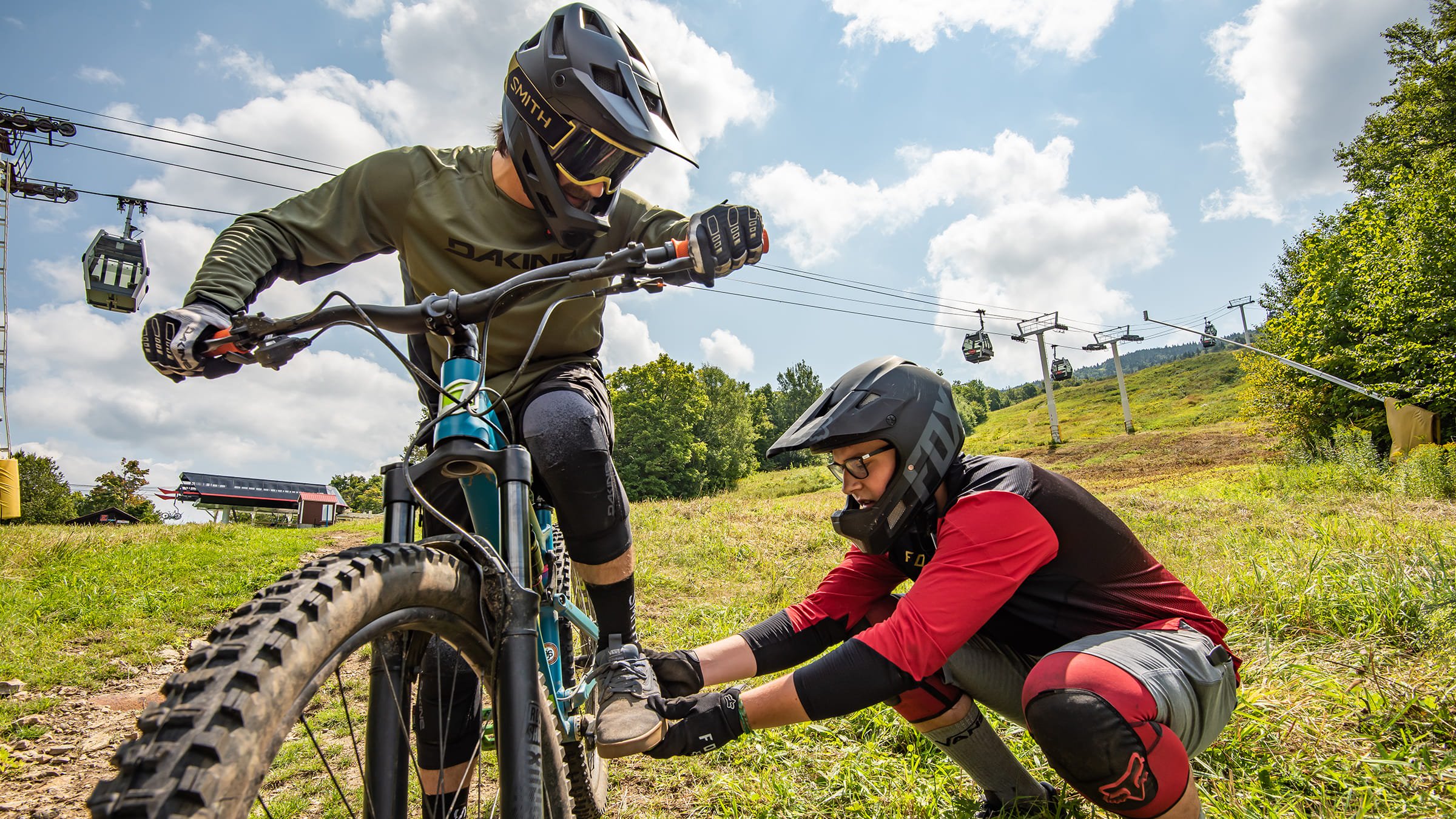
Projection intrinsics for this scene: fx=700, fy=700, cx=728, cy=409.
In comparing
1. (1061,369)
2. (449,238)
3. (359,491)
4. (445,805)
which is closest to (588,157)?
(449,238)

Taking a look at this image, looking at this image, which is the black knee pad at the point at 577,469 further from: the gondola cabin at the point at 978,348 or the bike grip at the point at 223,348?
the gondola cabin at the point at 978,348

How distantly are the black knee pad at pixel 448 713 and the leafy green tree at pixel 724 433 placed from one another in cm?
5070

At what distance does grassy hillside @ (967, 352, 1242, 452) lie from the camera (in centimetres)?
5656

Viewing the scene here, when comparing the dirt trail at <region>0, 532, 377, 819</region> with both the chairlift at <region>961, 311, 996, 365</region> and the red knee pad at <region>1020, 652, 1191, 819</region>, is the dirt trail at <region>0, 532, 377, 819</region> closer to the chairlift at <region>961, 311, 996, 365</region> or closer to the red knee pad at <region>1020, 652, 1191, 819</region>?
the red knee pad at <region>1020, 652, 1191, 819</region>

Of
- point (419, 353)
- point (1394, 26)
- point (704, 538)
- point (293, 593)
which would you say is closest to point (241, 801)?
point (293, 593)

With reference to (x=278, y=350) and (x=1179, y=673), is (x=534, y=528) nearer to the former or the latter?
(x=278, y=350)

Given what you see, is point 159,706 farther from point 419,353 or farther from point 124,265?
point 124,265

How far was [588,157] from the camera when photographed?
7.19 ft

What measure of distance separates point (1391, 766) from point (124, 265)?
246 inches

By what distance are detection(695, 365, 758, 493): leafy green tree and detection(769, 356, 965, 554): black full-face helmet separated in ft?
166

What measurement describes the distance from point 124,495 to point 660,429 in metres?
36.0

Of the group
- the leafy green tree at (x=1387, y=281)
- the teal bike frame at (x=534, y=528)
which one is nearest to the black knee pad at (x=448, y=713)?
the teal bike frame at (x=534, y=528)

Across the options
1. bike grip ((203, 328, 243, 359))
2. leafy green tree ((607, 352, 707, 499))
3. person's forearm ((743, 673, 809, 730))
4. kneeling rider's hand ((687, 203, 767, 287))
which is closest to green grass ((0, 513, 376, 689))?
bike grip ((203, 328, 243, 359))

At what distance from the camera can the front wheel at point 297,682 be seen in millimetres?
859
